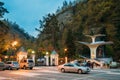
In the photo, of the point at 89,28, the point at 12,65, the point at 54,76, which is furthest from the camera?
the point at 89,28

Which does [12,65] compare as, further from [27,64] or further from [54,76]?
[54,76]

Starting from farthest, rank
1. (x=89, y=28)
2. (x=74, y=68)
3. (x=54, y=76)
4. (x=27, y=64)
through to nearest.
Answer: (x=89, y=28) < (x=27, y=64) < (x=74, y=68) < (x=54, y=76)

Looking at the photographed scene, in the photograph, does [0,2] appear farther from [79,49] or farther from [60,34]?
[60,34]

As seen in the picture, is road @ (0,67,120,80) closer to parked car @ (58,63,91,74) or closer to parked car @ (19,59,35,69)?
parked car @ (58,63,91,74)

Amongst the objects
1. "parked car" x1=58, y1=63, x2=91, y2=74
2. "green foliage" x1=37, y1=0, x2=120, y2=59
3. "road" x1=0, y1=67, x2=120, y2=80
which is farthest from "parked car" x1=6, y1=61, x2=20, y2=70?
"green foliage" x1=37, y1=0, x2=120, y2=59

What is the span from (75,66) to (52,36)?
7307 centimetres

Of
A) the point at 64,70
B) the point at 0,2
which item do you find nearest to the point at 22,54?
the point at 0,2

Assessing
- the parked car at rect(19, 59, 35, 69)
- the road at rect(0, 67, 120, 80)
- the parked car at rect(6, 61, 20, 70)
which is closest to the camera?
the road at rect(0, 67, 120, 80)

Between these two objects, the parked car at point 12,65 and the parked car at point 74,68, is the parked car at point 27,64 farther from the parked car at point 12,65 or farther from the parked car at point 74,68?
the parked car at point 74,68

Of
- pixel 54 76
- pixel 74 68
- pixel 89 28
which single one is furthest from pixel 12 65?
pixel 89 28

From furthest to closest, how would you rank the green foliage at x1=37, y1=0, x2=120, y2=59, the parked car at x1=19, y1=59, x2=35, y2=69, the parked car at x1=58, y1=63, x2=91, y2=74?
the green foliage at x1=37, y1=0, x2=120, y2=59, the parked car at x1=19, y1=59, x2=35, y2=69, the parked car at x1=58, y1=63, x2=91, y2=74

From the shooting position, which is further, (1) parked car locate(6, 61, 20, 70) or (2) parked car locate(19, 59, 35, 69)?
(2) parked car locate(19, 59, 35, 69)

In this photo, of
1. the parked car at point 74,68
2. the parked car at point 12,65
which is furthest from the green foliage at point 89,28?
the parked car at point 74,68

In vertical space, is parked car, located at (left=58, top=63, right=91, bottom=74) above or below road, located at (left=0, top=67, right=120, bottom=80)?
above
